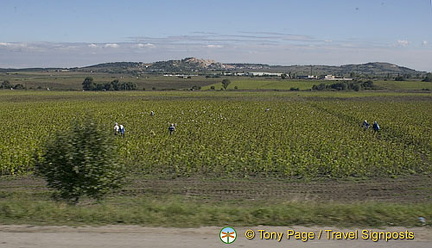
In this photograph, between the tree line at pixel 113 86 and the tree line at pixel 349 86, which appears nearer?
the tree line at pixel 349 86

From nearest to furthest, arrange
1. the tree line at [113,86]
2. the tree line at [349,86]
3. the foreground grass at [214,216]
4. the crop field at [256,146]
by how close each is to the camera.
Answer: the foreground grass at [214,216] → the crop field at [256,146] → the tree line at [349,86] → the tree line at [113,86]

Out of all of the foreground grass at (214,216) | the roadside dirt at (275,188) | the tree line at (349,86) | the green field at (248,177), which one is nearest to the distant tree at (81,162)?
the green field at (248,177)

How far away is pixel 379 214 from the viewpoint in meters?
7.02

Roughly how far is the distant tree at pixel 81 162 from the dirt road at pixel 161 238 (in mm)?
2536

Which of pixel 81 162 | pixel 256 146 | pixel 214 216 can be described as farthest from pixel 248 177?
pixel 214 216

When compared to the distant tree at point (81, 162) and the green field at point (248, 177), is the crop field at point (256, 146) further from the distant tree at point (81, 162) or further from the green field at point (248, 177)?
the distant tree at point (81, 162)

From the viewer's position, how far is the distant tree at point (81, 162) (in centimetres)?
885

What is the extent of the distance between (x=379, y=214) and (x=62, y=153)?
5.90 m

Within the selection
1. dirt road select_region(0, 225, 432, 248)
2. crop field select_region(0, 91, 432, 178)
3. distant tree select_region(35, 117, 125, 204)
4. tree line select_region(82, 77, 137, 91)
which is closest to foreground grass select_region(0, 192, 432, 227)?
dirt road select_region(0, 225, 432, 248)

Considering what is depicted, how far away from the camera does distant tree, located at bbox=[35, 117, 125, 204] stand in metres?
8.85

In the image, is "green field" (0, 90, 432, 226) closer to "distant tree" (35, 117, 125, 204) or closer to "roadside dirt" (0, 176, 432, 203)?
"roadside dirt" (0, 176, 432, 203)

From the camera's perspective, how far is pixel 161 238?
592cm

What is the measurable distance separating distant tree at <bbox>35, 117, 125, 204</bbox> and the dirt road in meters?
2.54

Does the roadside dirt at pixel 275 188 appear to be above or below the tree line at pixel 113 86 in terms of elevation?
above
